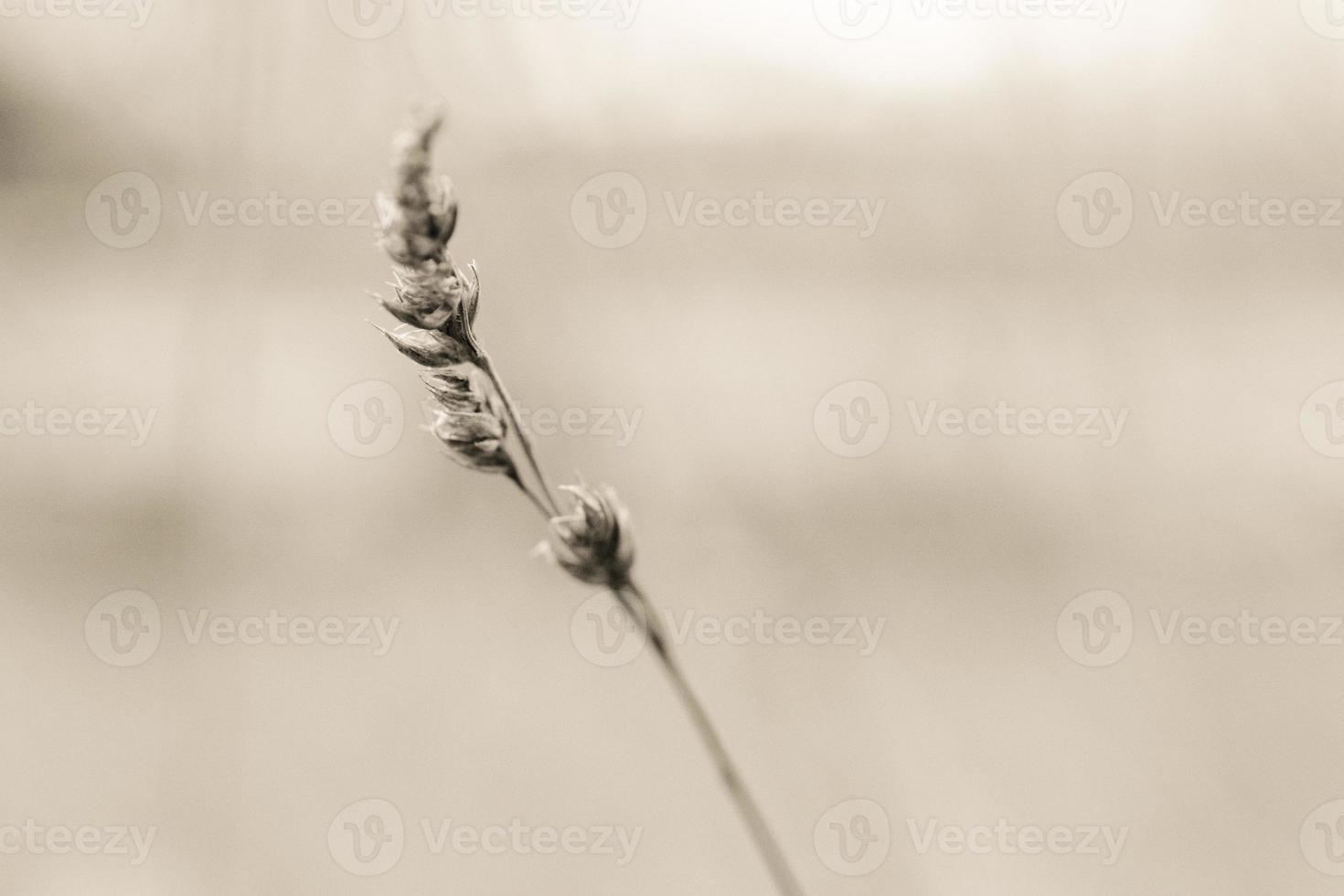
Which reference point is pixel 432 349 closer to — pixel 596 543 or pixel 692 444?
pixel 596 543

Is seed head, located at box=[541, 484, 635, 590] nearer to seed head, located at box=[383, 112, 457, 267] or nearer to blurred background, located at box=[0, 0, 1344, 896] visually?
seed head, located at box=[383, 112, 457, 267]

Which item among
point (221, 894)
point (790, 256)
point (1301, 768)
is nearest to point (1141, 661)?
point (1301, 768)

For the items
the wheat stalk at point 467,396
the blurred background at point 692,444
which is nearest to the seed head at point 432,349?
the wheat stalk at point 467,396

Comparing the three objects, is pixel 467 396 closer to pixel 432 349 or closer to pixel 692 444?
pixel 432 349

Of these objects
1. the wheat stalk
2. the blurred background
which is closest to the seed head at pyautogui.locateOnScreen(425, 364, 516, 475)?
the wheat stalk

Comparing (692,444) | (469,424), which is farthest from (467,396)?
(692,444)

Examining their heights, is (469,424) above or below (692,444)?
above

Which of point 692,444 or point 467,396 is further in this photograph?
point 692,444
